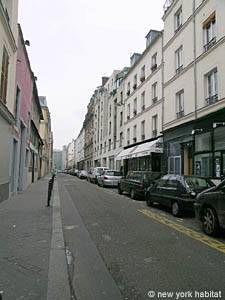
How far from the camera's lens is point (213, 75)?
1677 centimetres

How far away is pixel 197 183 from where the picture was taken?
36.6ft

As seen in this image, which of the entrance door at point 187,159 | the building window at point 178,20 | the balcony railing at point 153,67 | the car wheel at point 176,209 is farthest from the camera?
the balcony railing at point 153,67

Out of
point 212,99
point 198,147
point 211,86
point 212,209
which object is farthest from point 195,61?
point 212,209

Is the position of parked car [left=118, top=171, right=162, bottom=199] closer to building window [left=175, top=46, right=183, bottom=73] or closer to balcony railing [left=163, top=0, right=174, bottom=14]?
building window [left=175, top=46, right=183, bottom=73]

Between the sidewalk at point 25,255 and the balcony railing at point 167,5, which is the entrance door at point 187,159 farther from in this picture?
the sidewalk at point 25,255

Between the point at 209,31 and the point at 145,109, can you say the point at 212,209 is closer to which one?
the point at 209,31

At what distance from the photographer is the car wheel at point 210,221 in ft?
24.4

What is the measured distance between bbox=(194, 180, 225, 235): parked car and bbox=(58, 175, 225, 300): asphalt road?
0.97 ft

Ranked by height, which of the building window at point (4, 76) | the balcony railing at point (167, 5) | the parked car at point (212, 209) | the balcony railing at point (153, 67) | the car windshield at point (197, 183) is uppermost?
the balcony railing at point (167, 5)

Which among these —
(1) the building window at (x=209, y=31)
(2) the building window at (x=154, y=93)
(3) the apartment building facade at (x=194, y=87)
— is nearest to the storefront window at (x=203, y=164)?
(3) the apartment building facade at (x=194, y=87)

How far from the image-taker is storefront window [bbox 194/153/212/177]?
16.3m

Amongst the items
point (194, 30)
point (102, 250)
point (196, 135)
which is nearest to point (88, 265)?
point (102, 250)

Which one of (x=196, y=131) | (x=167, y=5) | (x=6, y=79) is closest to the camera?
(x=6, y=79)

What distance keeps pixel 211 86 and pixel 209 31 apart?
10.5ft
